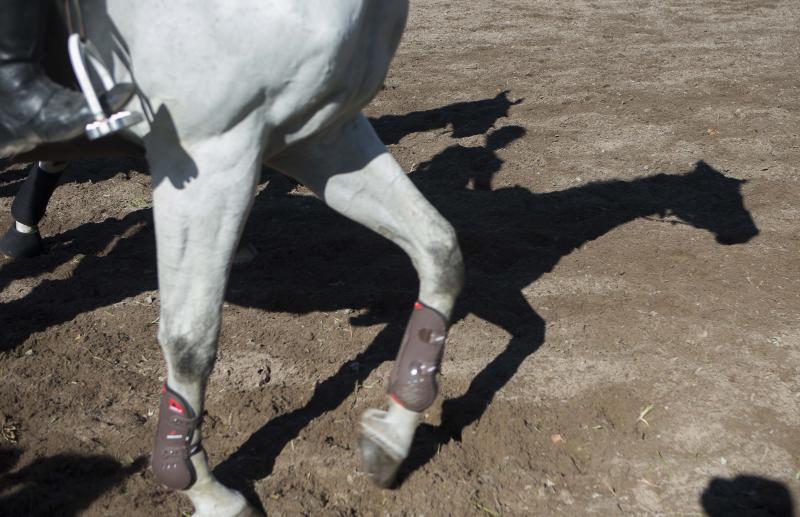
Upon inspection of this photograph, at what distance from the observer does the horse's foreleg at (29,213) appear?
456 cm

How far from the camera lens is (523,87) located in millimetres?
8016

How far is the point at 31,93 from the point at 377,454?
1496mm

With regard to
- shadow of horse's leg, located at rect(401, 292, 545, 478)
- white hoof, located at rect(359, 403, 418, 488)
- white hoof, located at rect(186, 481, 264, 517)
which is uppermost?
white hoof, located at rect(359, 403, 418, 488)

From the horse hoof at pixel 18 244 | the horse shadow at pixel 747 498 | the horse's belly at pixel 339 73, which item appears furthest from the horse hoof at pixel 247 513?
the horse hoof at pixel 18 244

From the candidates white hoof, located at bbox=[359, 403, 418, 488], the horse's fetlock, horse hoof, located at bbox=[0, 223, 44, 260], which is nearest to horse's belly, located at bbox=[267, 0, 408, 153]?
the horse's fetlock

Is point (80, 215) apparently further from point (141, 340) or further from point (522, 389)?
point (522, 389)

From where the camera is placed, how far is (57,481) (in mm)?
2969

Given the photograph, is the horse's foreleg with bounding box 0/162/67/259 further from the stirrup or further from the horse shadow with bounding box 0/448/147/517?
the stirrup

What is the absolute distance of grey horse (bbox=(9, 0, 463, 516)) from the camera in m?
2.14

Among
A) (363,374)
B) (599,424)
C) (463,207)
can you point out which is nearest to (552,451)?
(599,424)

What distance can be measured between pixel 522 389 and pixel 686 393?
641 mm

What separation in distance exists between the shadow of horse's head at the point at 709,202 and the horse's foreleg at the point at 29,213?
3.49 m

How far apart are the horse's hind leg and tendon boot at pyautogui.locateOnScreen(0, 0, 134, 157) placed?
715 millimetres

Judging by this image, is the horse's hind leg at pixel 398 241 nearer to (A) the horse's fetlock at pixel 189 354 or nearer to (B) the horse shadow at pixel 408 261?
(B) the horse shadow at pixel 408 261
